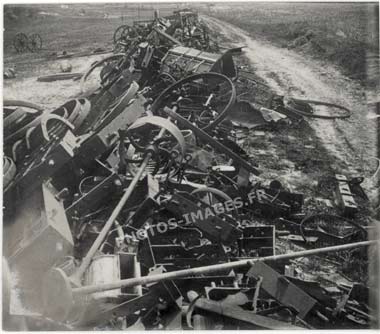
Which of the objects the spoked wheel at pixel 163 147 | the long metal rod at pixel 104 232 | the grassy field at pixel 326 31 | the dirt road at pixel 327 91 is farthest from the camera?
the dirt road at pixel 327 91

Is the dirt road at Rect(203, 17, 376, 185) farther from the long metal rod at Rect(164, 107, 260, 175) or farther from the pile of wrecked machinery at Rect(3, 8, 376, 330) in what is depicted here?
the long metal rod at Rect(164, 107, 260, 175)

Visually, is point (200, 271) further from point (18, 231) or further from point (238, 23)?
point (238, 23)

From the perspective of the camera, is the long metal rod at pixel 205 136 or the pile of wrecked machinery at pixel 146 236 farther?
the long metal rod at pixel 205 136

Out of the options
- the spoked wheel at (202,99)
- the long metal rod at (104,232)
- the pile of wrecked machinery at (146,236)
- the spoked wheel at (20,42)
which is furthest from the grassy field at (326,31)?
the spoked wheel at (20,42)

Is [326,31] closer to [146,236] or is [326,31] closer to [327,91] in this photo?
[327,91]

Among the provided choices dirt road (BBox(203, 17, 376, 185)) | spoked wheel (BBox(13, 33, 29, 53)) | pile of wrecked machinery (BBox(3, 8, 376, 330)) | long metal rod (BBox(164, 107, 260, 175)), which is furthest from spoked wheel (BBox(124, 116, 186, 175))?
spoked wheel (BBox(13, 33, 29, 53))

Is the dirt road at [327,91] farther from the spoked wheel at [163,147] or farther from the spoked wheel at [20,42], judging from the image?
the spoked wheel at [20,42]

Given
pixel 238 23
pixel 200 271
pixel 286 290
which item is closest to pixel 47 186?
pixel 200 271

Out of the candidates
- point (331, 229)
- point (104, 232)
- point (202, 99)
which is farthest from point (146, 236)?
point (202, 99)
